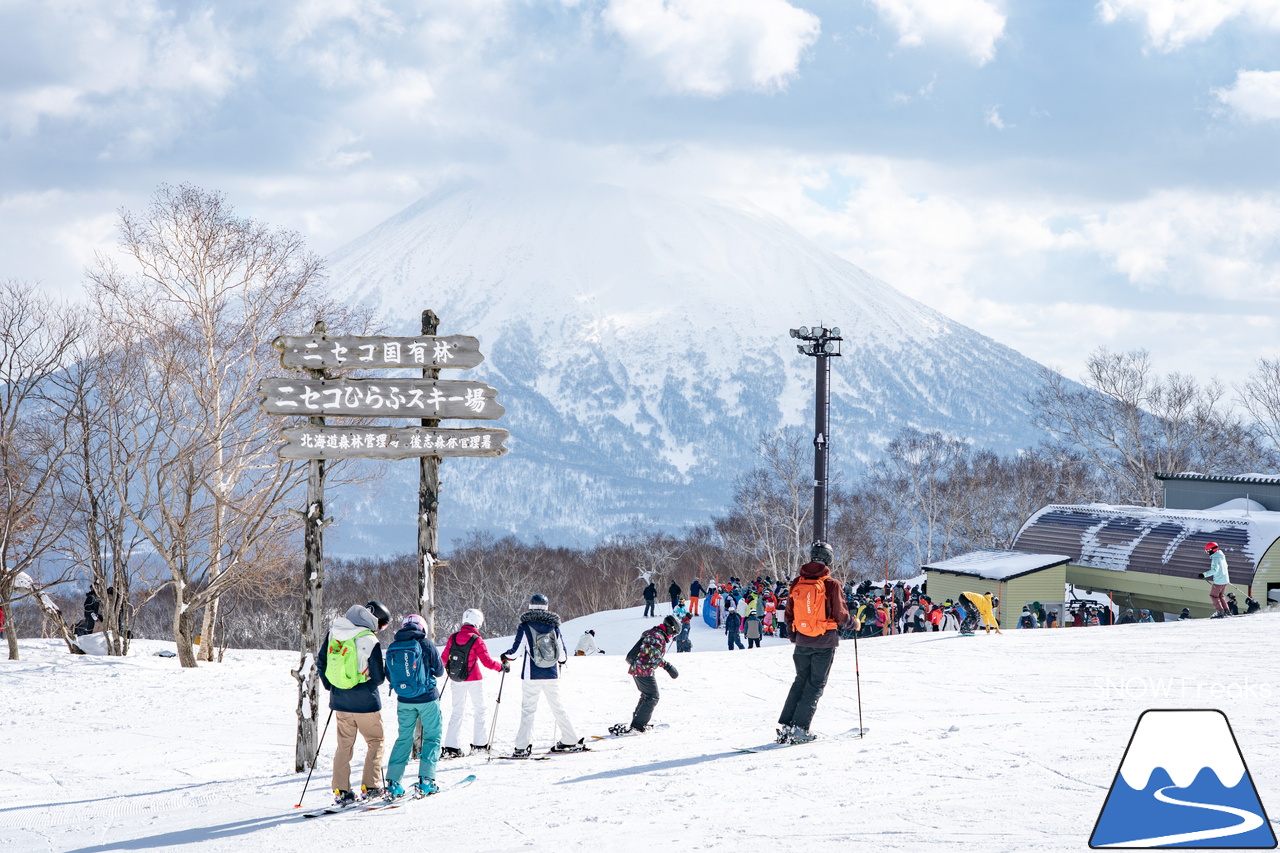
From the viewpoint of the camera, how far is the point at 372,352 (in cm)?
958

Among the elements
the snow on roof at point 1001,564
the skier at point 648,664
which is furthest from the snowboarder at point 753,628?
the skier at point 648,664

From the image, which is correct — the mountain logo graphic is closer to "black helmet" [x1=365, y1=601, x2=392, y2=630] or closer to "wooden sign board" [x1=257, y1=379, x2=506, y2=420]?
"black helmet" [x1=365, y1=601, x2=392, y2=630]

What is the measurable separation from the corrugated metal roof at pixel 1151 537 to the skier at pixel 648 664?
2082 centimetres

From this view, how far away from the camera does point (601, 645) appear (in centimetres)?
2822

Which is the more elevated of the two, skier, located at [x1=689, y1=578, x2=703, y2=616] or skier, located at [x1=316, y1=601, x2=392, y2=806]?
skier, located at [x1=316, y1=601, x2=392, y2=806]

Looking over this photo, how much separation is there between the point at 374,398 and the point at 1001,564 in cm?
2240

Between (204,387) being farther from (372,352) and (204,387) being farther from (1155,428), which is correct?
(1155,428)

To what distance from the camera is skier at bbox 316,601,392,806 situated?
22.7ft

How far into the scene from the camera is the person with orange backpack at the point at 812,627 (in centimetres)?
809

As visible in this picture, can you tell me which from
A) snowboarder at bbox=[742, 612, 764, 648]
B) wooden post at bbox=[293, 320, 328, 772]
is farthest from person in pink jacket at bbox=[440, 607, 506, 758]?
snowboarder at bbox=[742, 612, 764, 648]

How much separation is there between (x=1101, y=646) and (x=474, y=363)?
10.7 m

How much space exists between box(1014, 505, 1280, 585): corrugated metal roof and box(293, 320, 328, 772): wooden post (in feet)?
77.2

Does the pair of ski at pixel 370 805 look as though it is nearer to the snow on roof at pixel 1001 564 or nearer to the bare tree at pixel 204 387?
the bare tree at pixel 204 387

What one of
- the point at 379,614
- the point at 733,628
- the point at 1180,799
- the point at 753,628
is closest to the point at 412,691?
the point at 379,614
